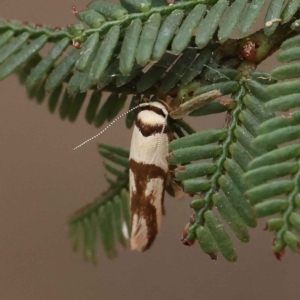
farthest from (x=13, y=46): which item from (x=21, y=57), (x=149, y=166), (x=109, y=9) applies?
(x=149, y=166)

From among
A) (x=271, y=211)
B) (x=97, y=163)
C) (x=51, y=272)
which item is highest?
(x=97, y=163)

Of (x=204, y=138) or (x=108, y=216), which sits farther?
(x=108, y=216)

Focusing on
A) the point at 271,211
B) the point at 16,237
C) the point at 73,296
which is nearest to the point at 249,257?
the point at 73,296

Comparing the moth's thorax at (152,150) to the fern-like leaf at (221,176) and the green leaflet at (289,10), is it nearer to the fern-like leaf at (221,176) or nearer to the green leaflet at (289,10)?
the fern-like leaf at (221,176)

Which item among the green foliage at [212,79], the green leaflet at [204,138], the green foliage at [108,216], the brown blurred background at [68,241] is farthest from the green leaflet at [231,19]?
the brown blurred background at [68,241]

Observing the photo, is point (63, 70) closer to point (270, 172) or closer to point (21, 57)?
point (21, 57)

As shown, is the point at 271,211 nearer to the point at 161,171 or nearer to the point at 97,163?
the point at 161,171

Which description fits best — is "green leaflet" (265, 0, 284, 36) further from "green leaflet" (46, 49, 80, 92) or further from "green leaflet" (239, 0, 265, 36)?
"green leaflet" (46, 49, 80, 92)
